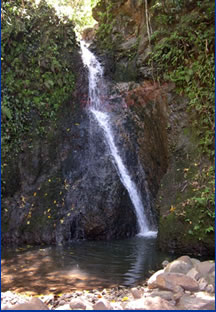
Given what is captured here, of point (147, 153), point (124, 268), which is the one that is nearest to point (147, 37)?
point (147, 153)

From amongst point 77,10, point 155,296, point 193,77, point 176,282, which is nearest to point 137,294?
point 155,296

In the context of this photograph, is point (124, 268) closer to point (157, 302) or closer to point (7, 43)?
point (157, 302)

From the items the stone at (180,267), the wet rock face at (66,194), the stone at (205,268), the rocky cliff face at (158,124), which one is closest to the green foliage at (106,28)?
the rocky cliff face at (158,124)

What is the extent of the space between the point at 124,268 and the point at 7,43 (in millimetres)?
8060

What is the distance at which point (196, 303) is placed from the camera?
3.74 metres

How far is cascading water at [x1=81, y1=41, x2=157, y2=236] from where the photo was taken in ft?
29.9

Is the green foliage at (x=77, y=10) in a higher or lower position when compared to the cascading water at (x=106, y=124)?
higher

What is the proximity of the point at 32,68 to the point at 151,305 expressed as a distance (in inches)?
337

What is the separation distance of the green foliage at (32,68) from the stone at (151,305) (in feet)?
20.9

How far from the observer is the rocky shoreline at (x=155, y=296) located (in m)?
3.67

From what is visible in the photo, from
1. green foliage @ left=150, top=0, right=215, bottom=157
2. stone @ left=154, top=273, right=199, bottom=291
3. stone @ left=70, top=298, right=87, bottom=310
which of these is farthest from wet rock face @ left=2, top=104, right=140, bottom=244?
stone @ left=70, top=298, right=87, bottom=310

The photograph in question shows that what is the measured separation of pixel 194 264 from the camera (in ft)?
16.0

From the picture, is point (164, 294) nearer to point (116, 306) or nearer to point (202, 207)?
point (116, 306)

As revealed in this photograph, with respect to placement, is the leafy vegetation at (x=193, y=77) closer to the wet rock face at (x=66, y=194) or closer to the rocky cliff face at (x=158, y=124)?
the rocky cliff face at (x=158, y=124)
